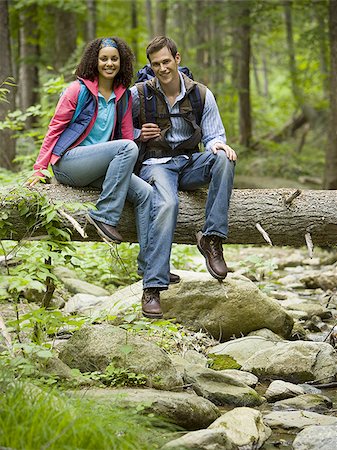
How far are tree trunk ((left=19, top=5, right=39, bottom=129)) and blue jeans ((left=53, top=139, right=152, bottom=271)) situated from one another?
12.3 metres

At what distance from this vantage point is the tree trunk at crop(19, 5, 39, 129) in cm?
1786

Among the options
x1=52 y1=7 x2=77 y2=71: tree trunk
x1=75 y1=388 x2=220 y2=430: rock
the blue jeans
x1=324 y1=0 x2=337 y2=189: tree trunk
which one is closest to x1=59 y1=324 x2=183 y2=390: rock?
x1=75 y1=388 x2=220 y2=430: rock

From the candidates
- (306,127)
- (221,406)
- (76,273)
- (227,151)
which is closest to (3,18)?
(76,273)

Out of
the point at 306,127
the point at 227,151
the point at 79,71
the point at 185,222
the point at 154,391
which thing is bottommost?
the point at 306,127

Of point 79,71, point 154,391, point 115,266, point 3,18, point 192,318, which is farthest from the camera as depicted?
point 3,18

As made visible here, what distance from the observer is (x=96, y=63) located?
5.72 m

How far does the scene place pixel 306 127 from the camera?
24.5 m

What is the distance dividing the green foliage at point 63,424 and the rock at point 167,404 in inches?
13.6

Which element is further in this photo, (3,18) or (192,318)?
(3,18)

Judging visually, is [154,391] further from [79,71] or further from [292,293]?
[292,293]

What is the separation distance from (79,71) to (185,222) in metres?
1.57

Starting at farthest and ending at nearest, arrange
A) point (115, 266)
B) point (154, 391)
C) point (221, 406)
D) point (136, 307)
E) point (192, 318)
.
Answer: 1. point (115, 266)
2. point (192, 318)
3. point (136, 307)
4. point (221, 406)
5. point (154, 391)

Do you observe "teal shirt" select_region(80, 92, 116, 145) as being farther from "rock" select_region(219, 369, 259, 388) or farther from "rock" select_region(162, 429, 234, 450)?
"rock" select_region(162, 429, 234, 450)

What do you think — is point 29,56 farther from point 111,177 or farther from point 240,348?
point 111,177
